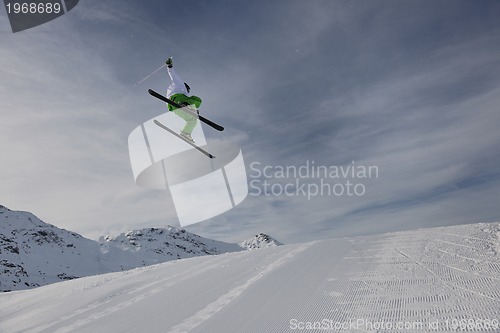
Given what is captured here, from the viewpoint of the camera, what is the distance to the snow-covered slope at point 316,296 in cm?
294

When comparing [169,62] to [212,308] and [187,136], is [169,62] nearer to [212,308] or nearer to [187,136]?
[187,136]

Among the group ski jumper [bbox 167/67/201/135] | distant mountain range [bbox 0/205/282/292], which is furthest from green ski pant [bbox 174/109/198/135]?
distant mountain range [bbox 0/205/282/292]

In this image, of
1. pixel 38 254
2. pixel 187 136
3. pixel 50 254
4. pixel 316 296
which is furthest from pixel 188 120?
pixel 38 254

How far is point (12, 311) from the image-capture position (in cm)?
662

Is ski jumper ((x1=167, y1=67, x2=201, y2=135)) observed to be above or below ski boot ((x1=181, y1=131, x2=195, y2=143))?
above

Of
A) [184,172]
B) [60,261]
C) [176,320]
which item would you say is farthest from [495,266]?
[60,261]

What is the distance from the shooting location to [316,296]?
381 centimetres

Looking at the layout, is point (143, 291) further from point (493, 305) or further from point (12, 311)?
point (493, 305)

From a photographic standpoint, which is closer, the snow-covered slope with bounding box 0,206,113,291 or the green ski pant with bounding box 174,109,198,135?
the green ski pant with bounding box 174,109,198,135

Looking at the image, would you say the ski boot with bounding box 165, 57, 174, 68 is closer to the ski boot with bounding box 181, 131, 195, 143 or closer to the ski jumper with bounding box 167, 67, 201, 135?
the ski jumper with bounding box 167, 67, 201, 135

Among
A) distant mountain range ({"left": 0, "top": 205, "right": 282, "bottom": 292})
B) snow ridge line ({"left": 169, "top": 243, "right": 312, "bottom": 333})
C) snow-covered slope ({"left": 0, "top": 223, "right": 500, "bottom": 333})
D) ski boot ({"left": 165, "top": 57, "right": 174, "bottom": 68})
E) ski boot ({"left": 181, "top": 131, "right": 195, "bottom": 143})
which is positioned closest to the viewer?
snow-covered slope ({"left": 0, "top": 223, "right": 500, "bottom": 333})

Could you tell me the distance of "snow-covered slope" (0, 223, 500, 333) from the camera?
2.94 meters

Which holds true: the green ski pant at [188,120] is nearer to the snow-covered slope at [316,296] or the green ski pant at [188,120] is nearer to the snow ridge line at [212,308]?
the snow-covered slope at [316,296]

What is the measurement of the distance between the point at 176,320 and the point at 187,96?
6.55m
